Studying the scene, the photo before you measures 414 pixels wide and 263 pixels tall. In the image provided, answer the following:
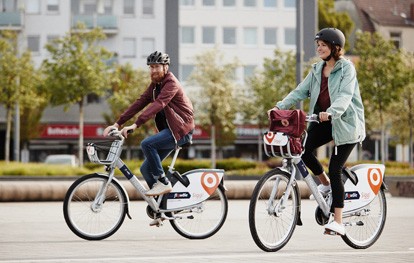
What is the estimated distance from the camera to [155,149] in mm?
11398

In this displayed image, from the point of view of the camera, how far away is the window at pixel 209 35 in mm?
79375

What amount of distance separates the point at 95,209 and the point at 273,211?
87.7 inches

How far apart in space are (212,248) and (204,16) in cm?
6948

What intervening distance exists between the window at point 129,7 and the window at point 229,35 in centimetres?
679

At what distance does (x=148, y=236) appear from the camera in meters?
12.1

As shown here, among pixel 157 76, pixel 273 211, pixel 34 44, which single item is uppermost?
pixel 34 44

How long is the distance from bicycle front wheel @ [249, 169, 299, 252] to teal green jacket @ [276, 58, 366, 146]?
0.65 meters

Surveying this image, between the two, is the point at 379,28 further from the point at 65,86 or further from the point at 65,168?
the point at 65,168

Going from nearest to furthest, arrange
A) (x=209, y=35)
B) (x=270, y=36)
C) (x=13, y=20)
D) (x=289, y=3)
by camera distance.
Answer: (x=13, y=20) < (x=209, y=35) < (x=270, y=36) < (x=289, y=3)

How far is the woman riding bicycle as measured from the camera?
10.1 m

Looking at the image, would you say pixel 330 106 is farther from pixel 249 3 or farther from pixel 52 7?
pixel 249 3

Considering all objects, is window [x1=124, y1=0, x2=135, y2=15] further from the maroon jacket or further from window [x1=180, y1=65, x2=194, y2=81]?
the maroon jacket

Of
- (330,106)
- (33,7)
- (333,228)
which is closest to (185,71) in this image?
(33,7)

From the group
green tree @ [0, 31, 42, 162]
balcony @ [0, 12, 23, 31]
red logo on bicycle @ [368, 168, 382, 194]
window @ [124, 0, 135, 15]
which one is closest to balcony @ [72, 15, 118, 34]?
window @ [124, 0, 135, 15]
